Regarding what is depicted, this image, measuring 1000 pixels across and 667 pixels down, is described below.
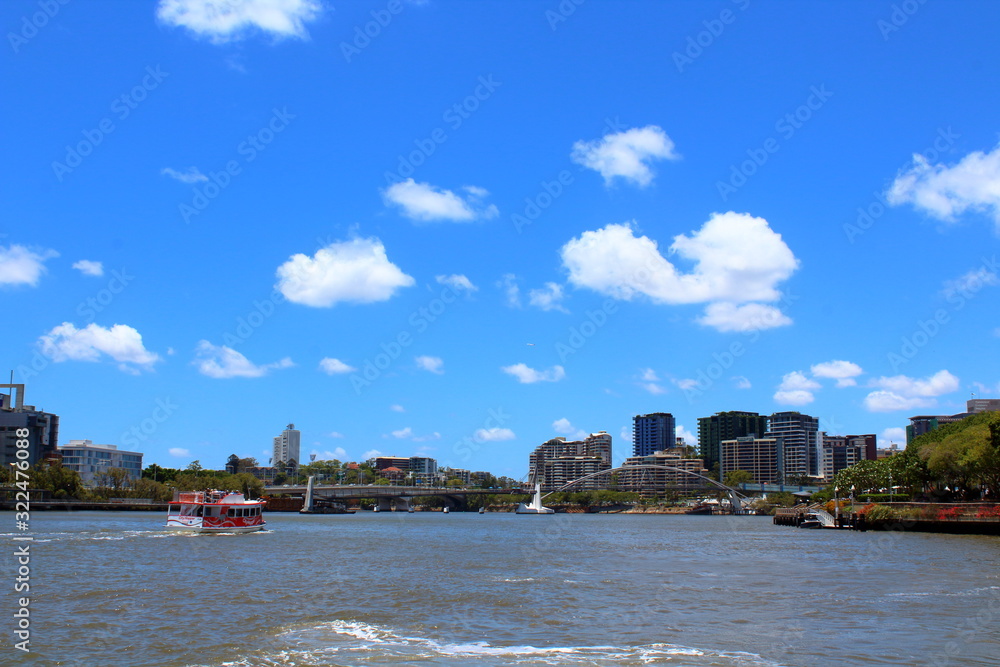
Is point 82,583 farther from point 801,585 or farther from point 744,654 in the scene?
point 801,585

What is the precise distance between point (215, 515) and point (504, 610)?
5447 centimetres

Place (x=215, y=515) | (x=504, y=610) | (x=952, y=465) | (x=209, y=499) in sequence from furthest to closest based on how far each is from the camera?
(x=952, y=465) → (x=209, y=499) → (x=215, y=515) → (x=504, y=610)

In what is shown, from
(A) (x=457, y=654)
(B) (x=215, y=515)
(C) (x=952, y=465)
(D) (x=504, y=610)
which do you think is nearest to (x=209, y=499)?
(B) (x=215, y=515)

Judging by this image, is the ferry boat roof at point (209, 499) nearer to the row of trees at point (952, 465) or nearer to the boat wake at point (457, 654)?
the boat wake at point (457, 654)

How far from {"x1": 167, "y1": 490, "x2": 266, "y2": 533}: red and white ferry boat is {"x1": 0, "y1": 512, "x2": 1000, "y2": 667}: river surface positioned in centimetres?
2462

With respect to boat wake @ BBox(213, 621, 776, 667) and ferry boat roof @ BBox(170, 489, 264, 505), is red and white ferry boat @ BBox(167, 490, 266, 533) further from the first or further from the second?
boat wake @ BBox(213, 621, 776, 667)

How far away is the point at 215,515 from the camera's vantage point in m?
75.3

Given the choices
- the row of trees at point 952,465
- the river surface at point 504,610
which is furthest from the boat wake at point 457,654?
the row of trees at point 952,465

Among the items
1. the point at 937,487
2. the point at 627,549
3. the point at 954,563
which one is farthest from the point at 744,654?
the point at 937,487

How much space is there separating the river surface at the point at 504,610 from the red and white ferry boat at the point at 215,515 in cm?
2462

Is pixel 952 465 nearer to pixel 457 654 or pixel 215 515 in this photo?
pixel 215 515

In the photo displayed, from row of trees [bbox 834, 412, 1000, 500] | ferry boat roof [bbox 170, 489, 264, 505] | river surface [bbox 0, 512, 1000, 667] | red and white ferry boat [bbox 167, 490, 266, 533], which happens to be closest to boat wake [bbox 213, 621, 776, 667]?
river surface [bbox 0, 512, 1000, 667]

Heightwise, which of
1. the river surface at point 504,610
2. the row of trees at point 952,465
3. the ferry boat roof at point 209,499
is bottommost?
the river surface at point 504,610

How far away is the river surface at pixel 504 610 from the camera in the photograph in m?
20.4
